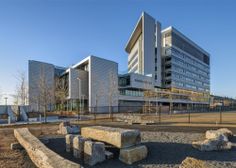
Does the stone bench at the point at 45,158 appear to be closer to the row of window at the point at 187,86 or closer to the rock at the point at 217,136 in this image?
the rock at the point at 217,136

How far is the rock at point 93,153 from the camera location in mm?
8227

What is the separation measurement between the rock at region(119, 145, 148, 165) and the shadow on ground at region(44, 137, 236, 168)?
17cm

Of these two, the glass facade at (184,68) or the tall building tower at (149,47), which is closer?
the tall building tower at (149,47)

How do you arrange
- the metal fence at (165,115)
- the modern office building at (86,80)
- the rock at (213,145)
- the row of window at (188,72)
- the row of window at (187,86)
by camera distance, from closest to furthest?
1. the rock at (213,145)
2. the metal fence at (165,115)
3. the modern office building at (86,80)
4. the row of window at (187,86)
5. the row of window at (188,72)

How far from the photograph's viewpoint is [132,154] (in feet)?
27.4

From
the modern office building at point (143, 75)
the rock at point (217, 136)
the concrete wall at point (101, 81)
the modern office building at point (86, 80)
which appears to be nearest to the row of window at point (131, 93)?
the modern office building at point (143, 75)

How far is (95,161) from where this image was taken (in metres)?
8.23

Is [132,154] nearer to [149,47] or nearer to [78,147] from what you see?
[78,147]

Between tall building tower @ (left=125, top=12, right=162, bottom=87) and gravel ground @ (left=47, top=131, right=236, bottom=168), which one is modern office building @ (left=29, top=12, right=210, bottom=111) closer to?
tall building tower @ (left=125, top=12, right=162, bottom=87)

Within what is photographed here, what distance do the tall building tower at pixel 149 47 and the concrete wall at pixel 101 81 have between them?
24404 millimetres

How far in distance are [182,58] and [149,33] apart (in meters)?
27.3

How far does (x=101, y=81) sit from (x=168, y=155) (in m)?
62.6

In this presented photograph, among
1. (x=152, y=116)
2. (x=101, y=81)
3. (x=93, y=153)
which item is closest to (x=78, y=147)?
(x=93, y=153)

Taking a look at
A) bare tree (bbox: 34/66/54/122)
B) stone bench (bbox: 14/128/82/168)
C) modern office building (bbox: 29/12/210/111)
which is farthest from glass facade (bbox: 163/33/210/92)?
stone bench (bbox: 14/128/82/168)
